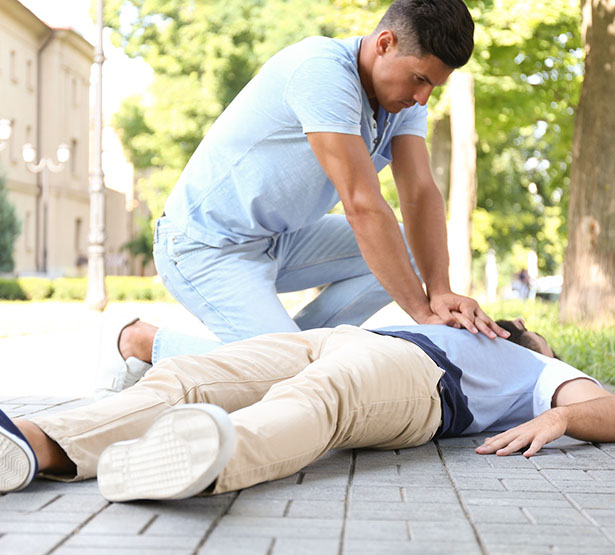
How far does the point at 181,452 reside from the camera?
2479 millimetres

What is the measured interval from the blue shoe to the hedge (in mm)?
→ 24527

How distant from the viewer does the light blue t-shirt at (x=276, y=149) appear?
428 centimetres

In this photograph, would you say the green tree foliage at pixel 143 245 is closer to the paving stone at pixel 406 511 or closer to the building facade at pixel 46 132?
the building facade at pixel 46 132

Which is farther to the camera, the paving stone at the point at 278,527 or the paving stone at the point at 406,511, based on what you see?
the paving stone at the point at 406,511

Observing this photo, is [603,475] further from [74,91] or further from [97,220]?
[74,91]

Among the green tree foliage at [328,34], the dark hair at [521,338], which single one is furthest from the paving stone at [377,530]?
the green tree foliage at [328,34]

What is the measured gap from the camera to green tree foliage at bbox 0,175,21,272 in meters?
34.2

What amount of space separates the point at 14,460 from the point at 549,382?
221cm

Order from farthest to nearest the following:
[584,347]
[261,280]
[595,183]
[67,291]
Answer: [67,291] → [595,183] → [584,347] → [261,280]

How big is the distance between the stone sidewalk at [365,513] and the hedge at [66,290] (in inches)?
952

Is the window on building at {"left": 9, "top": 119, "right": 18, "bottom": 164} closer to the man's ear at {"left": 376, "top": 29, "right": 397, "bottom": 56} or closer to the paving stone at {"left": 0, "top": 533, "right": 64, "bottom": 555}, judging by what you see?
the man's ear at {"left": 376, "top": 29, "right": 397, "bottom": 56}

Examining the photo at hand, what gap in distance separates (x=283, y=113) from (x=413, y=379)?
1.62 meters

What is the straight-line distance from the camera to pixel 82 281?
29.0 m

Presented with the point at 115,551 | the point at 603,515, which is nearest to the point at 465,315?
the point at 603,515
